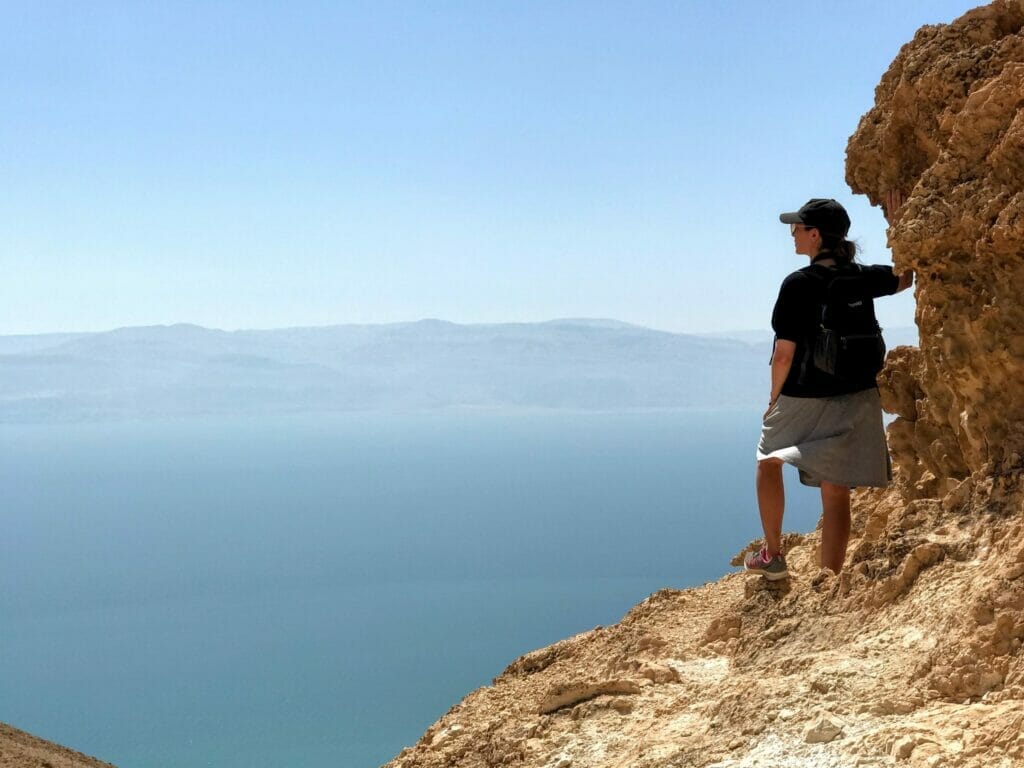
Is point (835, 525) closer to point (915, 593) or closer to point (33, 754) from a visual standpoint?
point (915, 593)

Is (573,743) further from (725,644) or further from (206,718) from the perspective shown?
(206,718)

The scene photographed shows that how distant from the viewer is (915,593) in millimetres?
4094

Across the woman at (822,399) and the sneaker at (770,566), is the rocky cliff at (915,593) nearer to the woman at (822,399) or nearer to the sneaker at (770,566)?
the sneaker at (770,566)

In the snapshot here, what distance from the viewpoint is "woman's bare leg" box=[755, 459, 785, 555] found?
5328 mm

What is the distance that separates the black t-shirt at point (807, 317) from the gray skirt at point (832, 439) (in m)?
0.08

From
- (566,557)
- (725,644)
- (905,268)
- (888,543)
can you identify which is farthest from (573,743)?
(566,557)

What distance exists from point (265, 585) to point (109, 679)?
168 ft

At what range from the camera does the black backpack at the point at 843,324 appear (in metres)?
4.99

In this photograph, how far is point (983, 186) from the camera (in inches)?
→ 174

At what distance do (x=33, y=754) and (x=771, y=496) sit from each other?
23.6ft

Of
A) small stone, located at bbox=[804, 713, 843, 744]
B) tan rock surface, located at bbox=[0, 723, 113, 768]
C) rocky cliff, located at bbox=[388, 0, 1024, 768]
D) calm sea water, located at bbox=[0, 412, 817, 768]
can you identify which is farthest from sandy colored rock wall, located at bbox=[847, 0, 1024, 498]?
calm sea water, located at bbox=[0, 412, 817, 768]

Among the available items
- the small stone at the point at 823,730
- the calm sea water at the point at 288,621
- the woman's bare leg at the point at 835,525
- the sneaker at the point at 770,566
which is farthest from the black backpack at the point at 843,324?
the calm sea water at the point at 288,621

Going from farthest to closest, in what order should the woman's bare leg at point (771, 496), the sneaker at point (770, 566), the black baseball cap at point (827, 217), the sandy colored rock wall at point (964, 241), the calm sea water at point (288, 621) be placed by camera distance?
the calm sea water at point (288, 621) < the sneaker at point (770, 566) < the woman's bare leg at point (771, 496) < the black baseball cap at point (827, 217) < the sandy colored rock wall at point (964, 241)

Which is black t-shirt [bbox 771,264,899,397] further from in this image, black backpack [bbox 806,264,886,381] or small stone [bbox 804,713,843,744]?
small stone [bbox 804,713,843,744]
